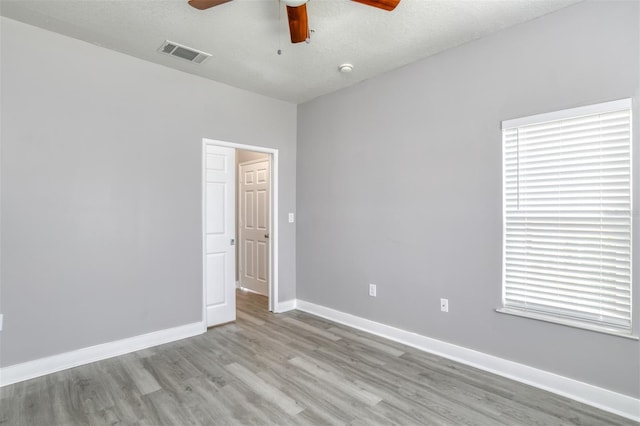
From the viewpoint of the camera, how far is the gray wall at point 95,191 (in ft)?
8.57

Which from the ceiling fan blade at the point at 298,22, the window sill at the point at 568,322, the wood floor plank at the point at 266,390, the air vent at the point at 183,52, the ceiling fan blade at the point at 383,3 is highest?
the air vent at the point at 183,52

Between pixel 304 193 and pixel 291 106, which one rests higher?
pixel 291 106

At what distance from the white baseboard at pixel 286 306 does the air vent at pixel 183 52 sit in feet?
9.78

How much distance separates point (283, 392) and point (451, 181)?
222 cm

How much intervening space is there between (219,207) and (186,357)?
163 cm

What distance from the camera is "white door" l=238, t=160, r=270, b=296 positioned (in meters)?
5.04

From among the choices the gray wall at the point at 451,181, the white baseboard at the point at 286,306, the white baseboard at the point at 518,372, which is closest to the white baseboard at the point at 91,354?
the white baseboard at the point at 286,306

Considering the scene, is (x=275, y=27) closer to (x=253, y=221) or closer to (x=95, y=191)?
(x=95, y=191)

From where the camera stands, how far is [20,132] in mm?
2623

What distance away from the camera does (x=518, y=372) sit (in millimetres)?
2561

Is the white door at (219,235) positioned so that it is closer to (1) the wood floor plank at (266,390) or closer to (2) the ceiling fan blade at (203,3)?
(1) the wood floor plank at (266,390)

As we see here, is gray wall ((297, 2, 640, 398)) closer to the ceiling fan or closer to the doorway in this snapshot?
the doorway

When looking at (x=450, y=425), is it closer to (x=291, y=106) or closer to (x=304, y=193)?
(x=304, y=193)

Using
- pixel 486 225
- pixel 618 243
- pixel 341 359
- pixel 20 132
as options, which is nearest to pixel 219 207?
pixel 20 132
